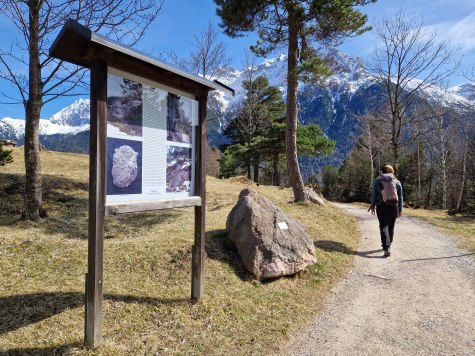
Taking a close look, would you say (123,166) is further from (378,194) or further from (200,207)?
(378,194)

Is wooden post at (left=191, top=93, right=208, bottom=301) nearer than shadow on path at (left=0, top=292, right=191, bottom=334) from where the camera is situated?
No

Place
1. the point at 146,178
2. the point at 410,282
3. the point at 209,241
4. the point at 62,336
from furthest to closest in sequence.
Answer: the point at 209,241
the point at 410,282
the point at 146,178
the point at 62,336

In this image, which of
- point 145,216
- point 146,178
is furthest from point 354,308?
point 145,216

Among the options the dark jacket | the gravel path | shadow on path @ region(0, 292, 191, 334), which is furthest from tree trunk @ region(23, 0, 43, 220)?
the dark jacket

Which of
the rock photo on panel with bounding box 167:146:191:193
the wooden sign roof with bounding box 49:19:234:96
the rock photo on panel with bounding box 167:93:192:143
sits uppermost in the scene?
the wooden sign roof with bounding box 49:19:234:96

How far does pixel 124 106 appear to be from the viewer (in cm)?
326

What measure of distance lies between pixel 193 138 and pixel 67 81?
14.9ft

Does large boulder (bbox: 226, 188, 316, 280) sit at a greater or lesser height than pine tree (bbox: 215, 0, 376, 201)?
lesser

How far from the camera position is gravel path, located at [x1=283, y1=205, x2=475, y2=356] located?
3.63 meters

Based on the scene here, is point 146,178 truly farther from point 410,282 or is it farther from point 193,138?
point 410,282

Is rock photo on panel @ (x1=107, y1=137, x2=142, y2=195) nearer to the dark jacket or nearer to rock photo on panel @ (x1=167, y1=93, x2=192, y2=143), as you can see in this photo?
rock photo on panel @ (x1=167, y1=93, x2=192, y2=143)

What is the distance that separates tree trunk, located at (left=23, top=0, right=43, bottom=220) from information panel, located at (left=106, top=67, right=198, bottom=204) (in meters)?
4.49

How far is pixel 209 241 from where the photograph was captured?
20.0 feet

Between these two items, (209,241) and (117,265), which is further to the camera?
(209,241)
